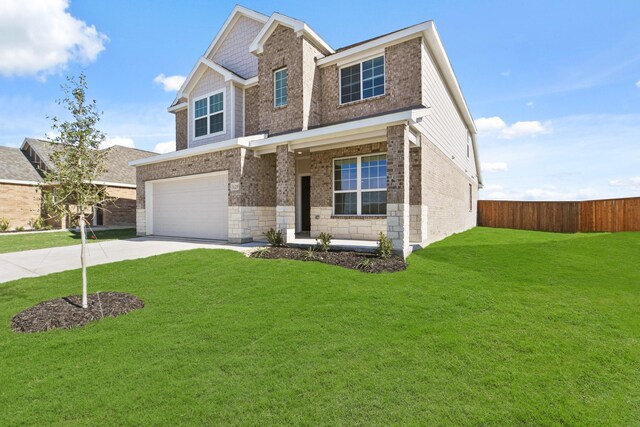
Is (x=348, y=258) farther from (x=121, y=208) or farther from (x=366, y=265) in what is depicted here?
(x=121, y=208)

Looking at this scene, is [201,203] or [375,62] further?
[201,203]

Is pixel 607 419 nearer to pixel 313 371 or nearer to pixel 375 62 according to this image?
pixel 313 371

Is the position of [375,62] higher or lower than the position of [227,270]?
higher

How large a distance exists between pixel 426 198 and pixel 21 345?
1023cm

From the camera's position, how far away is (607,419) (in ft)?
8.76

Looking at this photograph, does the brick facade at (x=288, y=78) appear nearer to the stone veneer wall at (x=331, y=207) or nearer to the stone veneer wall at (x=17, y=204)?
the stone veneer wall at (x=331, y=207)

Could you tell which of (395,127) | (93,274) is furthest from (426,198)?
(93,274)

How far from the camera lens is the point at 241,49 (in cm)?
1549

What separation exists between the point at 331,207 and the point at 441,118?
244 inches

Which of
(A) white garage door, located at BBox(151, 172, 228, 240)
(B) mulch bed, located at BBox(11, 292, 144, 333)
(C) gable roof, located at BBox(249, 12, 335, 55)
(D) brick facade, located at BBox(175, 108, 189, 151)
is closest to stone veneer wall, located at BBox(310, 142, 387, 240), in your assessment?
(A) white garage door, located at BBox(151, 172, 228, 240)

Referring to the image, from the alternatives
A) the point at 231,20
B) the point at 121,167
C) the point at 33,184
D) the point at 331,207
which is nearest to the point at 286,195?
the point at 331,207

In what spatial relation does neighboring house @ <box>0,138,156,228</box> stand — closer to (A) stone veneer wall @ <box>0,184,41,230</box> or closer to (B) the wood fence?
(A) stone veneer wall @ <box>0,184,41,230</box>

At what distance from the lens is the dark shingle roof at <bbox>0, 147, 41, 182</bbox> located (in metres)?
19.9

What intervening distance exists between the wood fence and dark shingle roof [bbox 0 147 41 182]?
31.7 m
